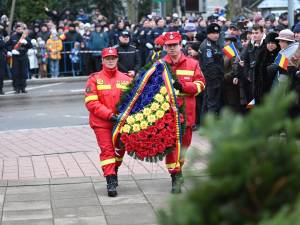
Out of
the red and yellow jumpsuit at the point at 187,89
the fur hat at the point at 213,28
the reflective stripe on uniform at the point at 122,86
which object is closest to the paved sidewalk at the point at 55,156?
the red and yellow jumpsuit at the point at 187,89

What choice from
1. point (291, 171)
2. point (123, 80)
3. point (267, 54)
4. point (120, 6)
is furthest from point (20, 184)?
point (120, 6)

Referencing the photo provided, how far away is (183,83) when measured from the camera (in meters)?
8.61

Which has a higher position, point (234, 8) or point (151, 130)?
point (234, 8)

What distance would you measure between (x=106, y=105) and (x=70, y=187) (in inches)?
42.0

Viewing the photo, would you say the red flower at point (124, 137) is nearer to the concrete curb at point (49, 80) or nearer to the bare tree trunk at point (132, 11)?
the concrete curb at point (49, 80)

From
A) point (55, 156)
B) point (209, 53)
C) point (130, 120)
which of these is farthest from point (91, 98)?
point (209, 53)

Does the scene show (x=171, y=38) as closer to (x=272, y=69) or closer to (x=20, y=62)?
(x=272, y=69)

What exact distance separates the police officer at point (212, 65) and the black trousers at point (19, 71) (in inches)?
365

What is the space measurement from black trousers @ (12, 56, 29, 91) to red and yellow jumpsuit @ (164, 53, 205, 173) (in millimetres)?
13069

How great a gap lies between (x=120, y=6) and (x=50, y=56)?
13330mm

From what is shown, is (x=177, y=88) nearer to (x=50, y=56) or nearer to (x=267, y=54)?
(x=267, y=54)

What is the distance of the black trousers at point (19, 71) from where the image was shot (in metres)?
21.5

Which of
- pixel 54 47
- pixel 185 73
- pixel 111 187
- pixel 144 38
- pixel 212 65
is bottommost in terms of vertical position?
pixel 111 187

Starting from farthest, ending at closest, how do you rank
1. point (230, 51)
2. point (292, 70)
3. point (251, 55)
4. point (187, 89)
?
point (230, 51) < point (251, 55) < point (292, 70) < point (187, 89)
